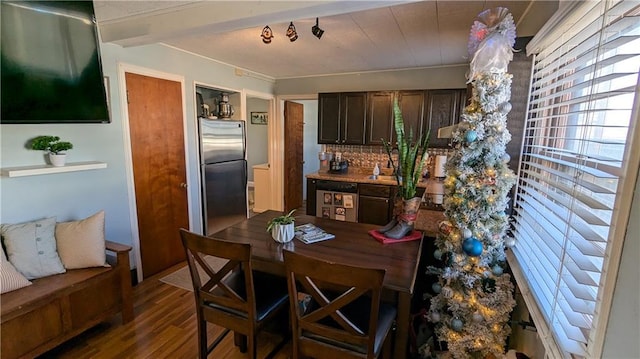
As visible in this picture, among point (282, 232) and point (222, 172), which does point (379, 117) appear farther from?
point (282, 232)

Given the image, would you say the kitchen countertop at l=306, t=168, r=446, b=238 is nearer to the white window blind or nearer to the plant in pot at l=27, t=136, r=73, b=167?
the white window blind

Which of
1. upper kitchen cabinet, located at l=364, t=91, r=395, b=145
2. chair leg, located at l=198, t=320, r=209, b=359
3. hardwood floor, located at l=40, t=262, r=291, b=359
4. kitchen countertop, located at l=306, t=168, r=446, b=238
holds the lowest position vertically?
hardwood floor, located at l=40, t=262, r=291, b=359

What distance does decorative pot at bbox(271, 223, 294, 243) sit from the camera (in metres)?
1.90

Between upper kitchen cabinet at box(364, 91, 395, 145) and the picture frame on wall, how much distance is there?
3.02 metres

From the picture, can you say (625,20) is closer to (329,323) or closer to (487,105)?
(487,105)

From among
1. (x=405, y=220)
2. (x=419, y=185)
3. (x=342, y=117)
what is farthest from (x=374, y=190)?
(x=405, y=220)

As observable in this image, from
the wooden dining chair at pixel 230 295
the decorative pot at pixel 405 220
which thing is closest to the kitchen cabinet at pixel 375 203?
the decorative pot at pixel 405 220

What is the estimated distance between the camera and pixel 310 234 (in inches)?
79.7

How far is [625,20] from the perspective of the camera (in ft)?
3.03

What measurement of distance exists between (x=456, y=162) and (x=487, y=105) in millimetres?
338

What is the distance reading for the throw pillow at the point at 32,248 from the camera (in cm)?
196

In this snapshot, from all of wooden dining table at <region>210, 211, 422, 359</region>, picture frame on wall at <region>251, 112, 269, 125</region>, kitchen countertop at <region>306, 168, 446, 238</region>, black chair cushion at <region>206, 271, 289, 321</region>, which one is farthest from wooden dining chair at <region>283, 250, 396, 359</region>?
picture frame on wall at <region>251, 112, 269, 125</region>

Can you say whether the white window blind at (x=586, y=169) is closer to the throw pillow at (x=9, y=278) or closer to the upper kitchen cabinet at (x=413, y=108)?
the upper kitchen cabinet at (x=413, y=108)

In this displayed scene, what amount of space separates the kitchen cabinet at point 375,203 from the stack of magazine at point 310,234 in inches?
83.7
